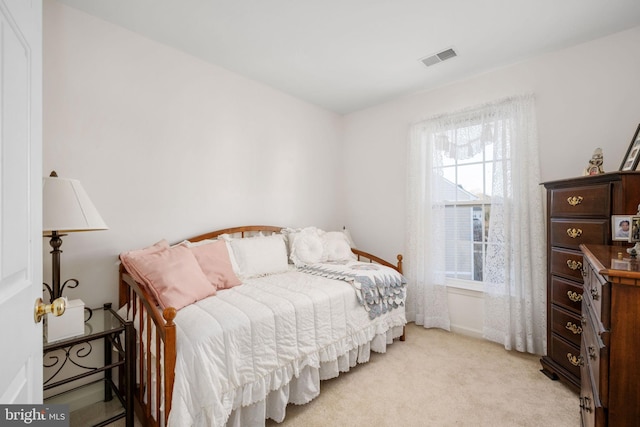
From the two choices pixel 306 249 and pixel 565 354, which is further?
pixel 306 249

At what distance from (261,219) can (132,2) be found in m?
1.90

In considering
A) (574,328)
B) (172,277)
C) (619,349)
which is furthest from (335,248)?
(619,349)

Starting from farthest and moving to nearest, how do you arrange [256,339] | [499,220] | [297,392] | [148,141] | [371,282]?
[499,220] < [371,282] < [148,141] < [297,392] < [256,339]

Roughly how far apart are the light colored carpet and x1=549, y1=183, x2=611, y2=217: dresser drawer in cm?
118

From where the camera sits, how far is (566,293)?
1.96m

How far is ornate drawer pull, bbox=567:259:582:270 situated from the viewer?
1.87m

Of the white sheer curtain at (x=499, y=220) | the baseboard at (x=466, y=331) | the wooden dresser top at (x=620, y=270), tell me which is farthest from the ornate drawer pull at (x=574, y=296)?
the baseboard at (x=466, y=331)

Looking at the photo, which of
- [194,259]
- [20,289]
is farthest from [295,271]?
[20,289]

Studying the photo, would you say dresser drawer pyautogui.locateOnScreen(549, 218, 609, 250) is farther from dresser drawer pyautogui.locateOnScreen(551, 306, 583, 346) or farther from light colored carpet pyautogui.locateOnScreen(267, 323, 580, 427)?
light colored carpet pyautogui.locateOnScreen(267, 323, 580, 427)

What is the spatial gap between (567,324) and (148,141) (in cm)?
→ 321

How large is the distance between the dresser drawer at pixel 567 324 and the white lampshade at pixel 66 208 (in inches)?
114

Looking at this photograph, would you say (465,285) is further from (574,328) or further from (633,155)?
(633,155)

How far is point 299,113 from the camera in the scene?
339 cm

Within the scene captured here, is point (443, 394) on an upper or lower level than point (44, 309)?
lower
